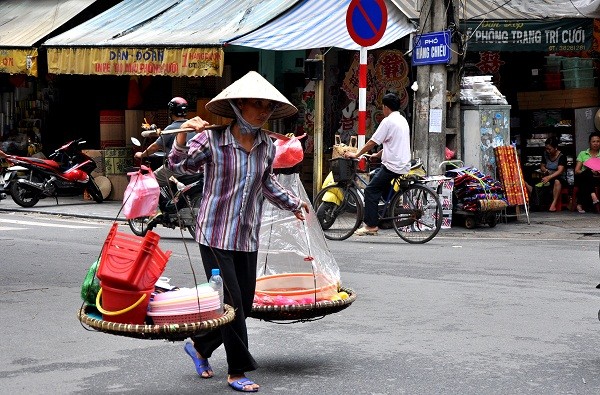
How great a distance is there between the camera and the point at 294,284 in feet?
22.9

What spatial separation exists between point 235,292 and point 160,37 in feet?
43.2

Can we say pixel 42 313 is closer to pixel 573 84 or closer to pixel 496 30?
pixel 496 30

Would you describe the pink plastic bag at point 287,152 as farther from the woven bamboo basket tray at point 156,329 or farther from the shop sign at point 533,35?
the shop sign at point 533,35

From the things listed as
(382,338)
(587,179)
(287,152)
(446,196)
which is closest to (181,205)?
(446,196)

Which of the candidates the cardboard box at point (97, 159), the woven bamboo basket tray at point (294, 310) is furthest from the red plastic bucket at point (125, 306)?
the cardboard box at point (97, 159)

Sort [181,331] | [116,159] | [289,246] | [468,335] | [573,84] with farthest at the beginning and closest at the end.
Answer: [116,159]
[573,84]
[468,335]
[289,246]
[181,331]

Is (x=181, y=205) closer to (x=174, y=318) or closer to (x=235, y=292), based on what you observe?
(x=235, y=292)

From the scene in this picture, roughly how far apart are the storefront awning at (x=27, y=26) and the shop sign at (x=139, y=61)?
94 centimetres

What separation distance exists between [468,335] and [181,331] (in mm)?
2727

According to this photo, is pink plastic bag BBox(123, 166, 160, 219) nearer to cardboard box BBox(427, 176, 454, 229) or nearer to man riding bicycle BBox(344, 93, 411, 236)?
man riding bicycle BBox(344, 93, 411, 236)

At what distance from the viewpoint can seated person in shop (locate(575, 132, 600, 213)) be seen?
55.6 ft

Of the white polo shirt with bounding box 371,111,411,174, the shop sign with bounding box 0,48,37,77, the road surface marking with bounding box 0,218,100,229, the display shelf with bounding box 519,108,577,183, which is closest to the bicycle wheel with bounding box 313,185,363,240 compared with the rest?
the white polo shirt with bounding box 371,111,411,174

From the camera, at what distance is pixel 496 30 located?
55.1 feet

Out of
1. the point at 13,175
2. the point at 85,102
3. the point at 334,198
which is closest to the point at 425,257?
the point at 334,198
